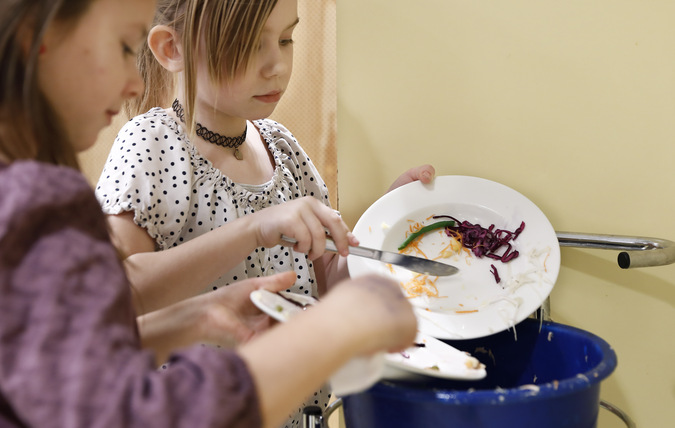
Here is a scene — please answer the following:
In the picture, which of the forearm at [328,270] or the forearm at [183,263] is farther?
the forearm at [328,270]

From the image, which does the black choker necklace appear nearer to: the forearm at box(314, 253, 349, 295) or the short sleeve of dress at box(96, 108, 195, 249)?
the short sleeve of dress at box(96, 108, 195, 249)

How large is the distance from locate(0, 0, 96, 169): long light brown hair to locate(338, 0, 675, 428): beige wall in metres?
0.67

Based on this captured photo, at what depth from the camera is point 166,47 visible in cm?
91

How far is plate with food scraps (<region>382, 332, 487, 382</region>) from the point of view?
0.62m

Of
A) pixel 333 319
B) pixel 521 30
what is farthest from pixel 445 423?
pixel 521 30

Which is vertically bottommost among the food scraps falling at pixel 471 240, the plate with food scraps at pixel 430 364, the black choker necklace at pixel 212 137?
the plate with food scraps at pixel 430 364

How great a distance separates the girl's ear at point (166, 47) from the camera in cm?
90

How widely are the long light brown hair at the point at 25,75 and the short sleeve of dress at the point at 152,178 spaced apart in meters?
0.35

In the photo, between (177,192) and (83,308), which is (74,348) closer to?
(83,308)

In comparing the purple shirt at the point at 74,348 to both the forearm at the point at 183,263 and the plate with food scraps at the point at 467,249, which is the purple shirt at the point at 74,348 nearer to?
the forearm at the point at 183,263

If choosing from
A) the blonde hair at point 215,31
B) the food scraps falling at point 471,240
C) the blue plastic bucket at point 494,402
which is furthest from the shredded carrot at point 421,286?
the blonde hair at point 215,31

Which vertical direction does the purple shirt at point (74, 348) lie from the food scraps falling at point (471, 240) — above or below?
above

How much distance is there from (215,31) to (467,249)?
48 cm

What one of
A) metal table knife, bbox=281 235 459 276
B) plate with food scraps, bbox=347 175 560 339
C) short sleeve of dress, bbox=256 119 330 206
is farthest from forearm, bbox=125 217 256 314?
short sleeve of dress, bbox=256 119 330 206
